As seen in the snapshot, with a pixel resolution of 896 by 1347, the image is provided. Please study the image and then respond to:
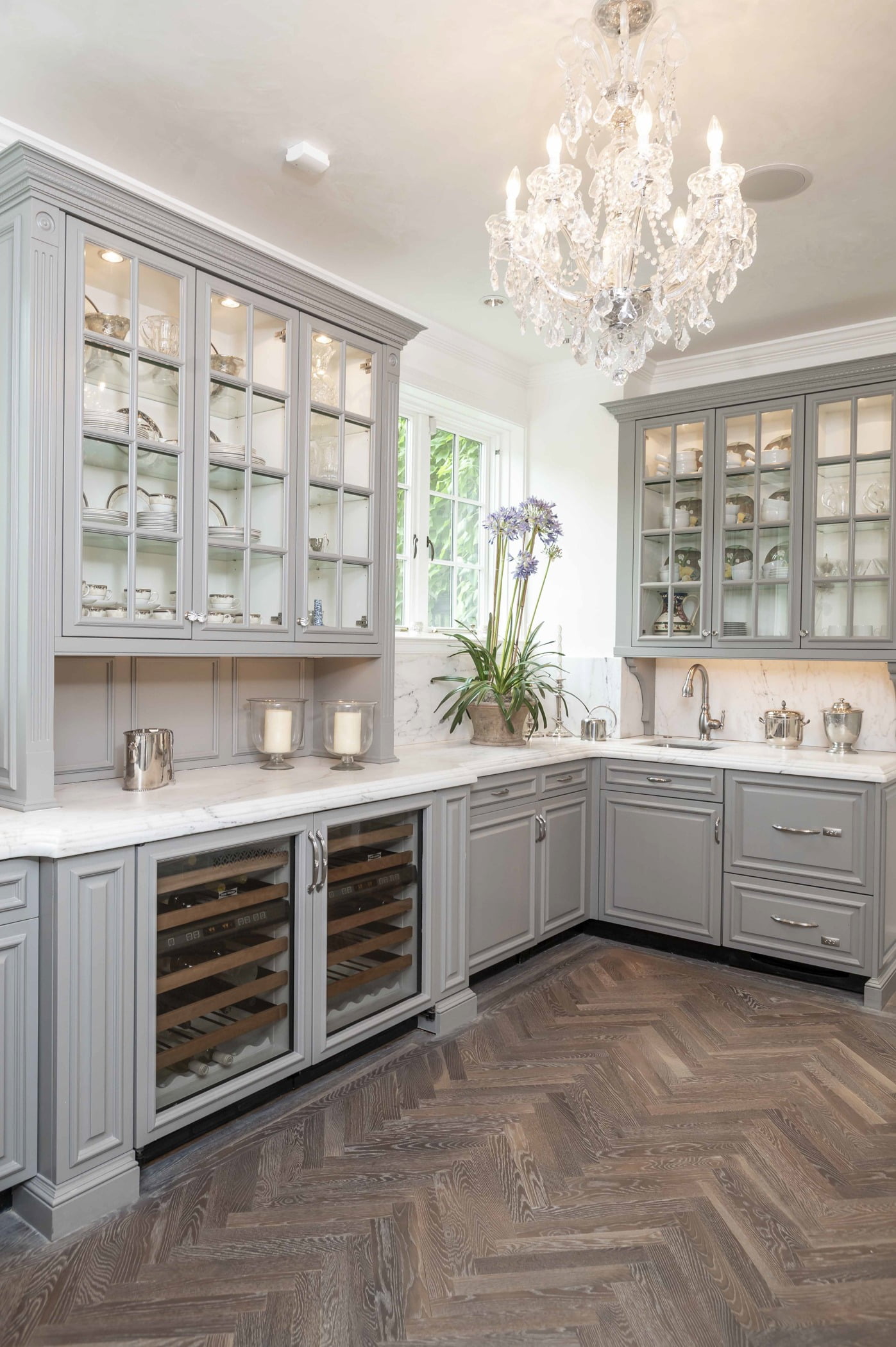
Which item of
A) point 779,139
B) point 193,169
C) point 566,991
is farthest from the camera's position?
point 566,991

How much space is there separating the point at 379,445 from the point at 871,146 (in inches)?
70.8

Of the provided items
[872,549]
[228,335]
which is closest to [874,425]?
[872,549]

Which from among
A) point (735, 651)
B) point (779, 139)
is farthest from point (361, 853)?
point (779, 139)

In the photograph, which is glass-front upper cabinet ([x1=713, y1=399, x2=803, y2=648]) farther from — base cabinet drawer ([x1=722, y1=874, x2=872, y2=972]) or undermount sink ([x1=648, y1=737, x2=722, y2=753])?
base cabinet drawer ([x1=722, y1=874, x2=872, y2=972])

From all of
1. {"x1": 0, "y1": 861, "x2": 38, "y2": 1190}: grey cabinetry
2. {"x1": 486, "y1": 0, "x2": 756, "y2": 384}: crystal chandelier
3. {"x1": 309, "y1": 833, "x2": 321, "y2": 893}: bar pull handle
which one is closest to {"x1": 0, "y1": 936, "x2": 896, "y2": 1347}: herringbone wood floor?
{"x1": 0, "y1": 861, "x2": 38, "y2": 1190}: grey cabinetry

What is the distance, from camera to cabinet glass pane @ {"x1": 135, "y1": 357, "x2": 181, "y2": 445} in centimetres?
248

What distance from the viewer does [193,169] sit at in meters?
2.81

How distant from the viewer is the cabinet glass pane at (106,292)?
2.34 m

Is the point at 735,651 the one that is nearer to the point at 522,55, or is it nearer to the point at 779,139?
the point at 779,139

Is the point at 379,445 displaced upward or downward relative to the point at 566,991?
upward

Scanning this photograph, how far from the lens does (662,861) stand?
158 inches

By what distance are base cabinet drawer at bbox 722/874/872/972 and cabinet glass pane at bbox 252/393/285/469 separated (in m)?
2.57

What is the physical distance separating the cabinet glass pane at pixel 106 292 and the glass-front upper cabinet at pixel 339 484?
0.67 meters

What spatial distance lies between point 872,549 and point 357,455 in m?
2.26
